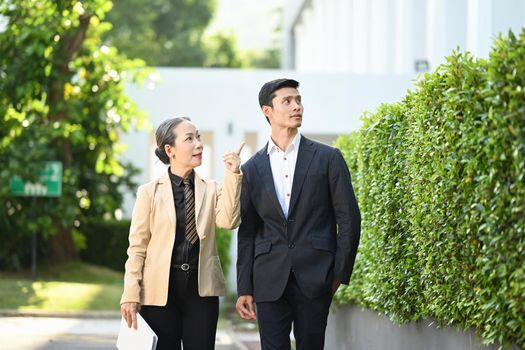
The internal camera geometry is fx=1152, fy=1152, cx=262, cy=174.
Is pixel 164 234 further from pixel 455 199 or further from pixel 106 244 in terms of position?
pixel 106 244

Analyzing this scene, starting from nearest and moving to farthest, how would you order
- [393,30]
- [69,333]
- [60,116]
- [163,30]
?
[69,333] < [60,116] < [393,30] < [163,30]

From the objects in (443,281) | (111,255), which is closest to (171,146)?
(443,281)

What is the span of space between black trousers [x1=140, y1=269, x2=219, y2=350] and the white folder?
0.17m

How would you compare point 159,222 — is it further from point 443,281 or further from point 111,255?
point 111,255

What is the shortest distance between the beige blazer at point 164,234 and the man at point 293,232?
25 centimetres

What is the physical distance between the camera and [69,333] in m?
13.8

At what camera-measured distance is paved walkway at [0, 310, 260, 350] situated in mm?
11961

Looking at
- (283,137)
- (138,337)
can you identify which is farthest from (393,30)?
(138,337)

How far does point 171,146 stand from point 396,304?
216 centimetres

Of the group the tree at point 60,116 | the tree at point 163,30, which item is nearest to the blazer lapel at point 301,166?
the tree at point 60,116

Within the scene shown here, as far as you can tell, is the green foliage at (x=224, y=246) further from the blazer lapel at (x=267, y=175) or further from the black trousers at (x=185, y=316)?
the black trousers at (x=185, y=316)

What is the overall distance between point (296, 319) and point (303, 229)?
20.1 inches

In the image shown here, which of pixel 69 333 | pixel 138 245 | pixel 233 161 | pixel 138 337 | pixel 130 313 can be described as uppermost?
pixel 233 161

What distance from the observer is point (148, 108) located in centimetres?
2517
